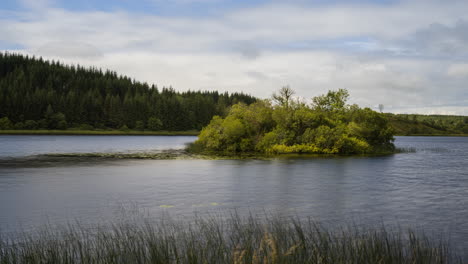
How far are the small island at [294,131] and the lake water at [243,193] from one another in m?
19.8

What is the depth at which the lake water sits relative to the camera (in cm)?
2047

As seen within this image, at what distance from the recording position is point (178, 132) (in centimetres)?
19788

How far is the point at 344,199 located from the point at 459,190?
10.4m

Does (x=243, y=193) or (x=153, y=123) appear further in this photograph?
(x=153, y=123)

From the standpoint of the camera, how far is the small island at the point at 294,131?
64062 millimetres

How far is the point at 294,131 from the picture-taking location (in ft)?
216

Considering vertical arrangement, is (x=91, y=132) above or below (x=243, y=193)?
above

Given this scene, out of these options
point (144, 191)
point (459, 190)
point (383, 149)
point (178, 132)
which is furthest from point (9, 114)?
point (459, 190)

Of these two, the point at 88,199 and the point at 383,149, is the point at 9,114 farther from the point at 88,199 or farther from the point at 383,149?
the point at 88,199

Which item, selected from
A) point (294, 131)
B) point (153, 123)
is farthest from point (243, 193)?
point (153, 123)

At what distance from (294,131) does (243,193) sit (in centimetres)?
3914

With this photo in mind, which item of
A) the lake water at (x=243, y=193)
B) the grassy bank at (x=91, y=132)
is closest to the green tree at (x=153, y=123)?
the grassy bank at (x=91, y=132)

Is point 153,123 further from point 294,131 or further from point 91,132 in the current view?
point 294,131

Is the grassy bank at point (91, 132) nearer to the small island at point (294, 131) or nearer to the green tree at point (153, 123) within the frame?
the green tree at point (153, 123)
